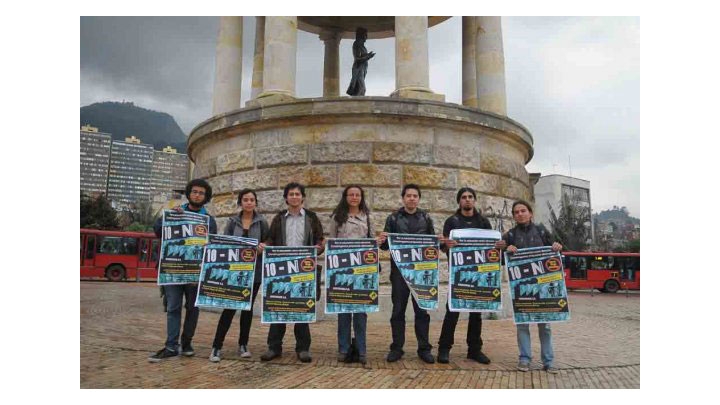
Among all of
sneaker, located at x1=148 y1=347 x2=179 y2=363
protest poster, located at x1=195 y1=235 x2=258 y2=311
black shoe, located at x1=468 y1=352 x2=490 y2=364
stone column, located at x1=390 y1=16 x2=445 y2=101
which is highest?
stone column, located at x1=390 y1=16 x2=445 y2=101

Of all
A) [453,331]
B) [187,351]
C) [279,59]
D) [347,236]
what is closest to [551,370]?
[453,331]

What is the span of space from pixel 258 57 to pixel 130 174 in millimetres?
48841

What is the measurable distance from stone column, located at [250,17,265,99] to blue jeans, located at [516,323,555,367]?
13306 mm

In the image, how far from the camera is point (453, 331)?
6.09 m

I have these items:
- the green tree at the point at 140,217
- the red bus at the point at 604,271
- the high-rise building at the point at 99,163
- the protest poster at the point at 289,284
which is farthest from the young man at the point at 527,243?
the green tree at the point at 140,217

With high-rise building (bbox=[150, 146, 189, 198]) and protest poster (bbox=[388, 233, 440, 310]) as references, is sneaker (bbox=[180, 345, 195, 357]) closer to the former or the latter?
protest poster (bbox=[388, 233, 440, 310])

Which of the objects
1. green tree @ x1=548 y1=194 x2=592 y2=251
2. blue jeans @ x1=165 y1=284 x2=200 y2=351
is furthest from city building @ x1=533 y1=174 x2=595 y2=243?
blue jeans @ x1=165 y1=284 x2=200 y2=351

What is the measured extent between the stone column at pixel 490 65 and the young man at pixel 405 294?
29.0 feet

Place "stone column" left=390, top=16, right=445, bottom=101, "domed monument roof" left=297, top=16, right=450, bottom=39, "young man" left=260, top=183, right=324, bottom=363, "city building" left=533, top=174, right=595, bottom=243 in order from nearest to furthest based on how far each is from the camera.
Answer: "young man" left=260, top=183, right=324, bottom=363, "stone column" left=390, top=16, right=445, bottom=101, "domed monument roof" left=297, top=16, right=450, bottom=39, "city building" left=533, top=174, right=595, bottom=243

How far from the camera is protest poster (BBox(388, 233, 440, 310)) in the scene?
623 cm

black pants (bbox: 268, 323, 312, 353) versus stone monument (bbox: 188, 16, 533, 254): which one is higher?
stone monument (bbox: 188, 16, 533, 254)

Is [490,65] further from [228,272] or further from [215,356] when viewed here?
[215,356]

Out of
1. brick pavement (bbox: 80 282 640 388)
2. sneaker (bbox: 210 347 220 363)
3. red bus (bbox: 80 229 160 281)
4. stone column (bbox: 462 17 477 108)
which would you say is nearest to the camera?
brick pavement (bbox: 80 282 640 388)

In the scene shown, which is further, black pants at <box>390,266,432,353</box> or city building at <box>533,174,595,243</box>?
city building at <box>533,174,595,243</box>
